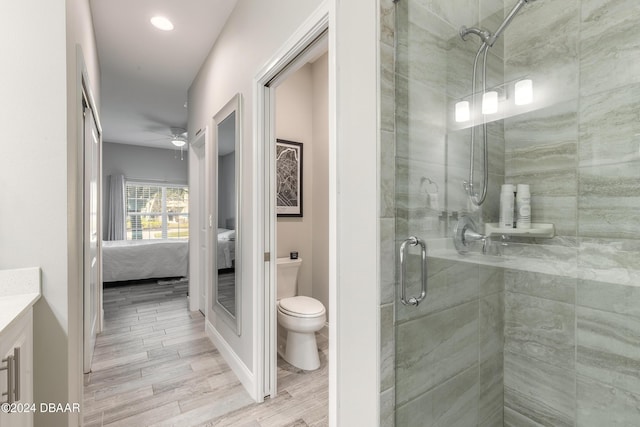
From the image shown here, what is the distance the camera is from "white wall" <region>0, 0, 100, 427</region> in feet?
4.08

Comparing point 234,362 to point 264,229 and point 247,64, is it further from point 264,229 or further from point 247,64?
point 247,64

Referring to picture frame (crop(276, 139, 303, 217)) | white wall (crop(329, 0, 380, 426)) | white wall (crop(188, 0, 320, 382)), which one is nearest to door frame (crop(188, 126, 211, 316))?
white wall (crop(188, 0, 320, 382))

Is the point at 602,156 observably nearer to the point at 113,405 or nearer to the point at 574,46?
the point at 574,46

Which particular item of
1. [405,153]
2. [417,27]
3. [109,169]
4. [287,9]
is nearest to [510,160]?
[405,153]

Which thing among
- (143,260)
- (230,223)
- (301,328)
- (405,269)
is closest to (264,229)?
(230,223)

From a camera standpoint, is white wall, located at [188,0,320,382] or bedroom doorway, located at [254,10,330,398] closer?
white wall, located at [188,0,320,382]

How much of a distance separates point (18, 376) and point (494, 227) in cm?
187

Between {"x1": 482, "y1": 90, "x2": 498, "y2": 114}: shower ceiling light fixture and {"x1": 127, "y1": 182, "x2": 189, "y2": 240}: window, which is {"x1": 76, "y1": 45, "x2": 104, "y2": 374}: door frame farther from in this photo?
{"x1": 127, "y1": 182, "x2": 189, "y2": 240}: window

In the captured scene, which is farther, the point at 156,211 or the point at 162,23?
the point at 156,211

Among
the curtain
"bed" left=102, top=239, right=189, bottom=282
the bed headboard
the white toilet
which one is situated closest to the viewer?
the white toilet

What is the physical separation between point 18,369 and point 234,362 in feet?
4.81

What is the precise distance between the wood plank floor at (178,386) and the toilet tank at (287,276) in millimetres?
534

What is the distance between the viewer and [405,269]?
3.69 ft

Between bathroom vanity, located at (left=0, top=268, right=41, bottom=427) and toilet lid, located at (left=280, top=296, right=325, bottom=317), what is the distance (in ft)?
4.72
